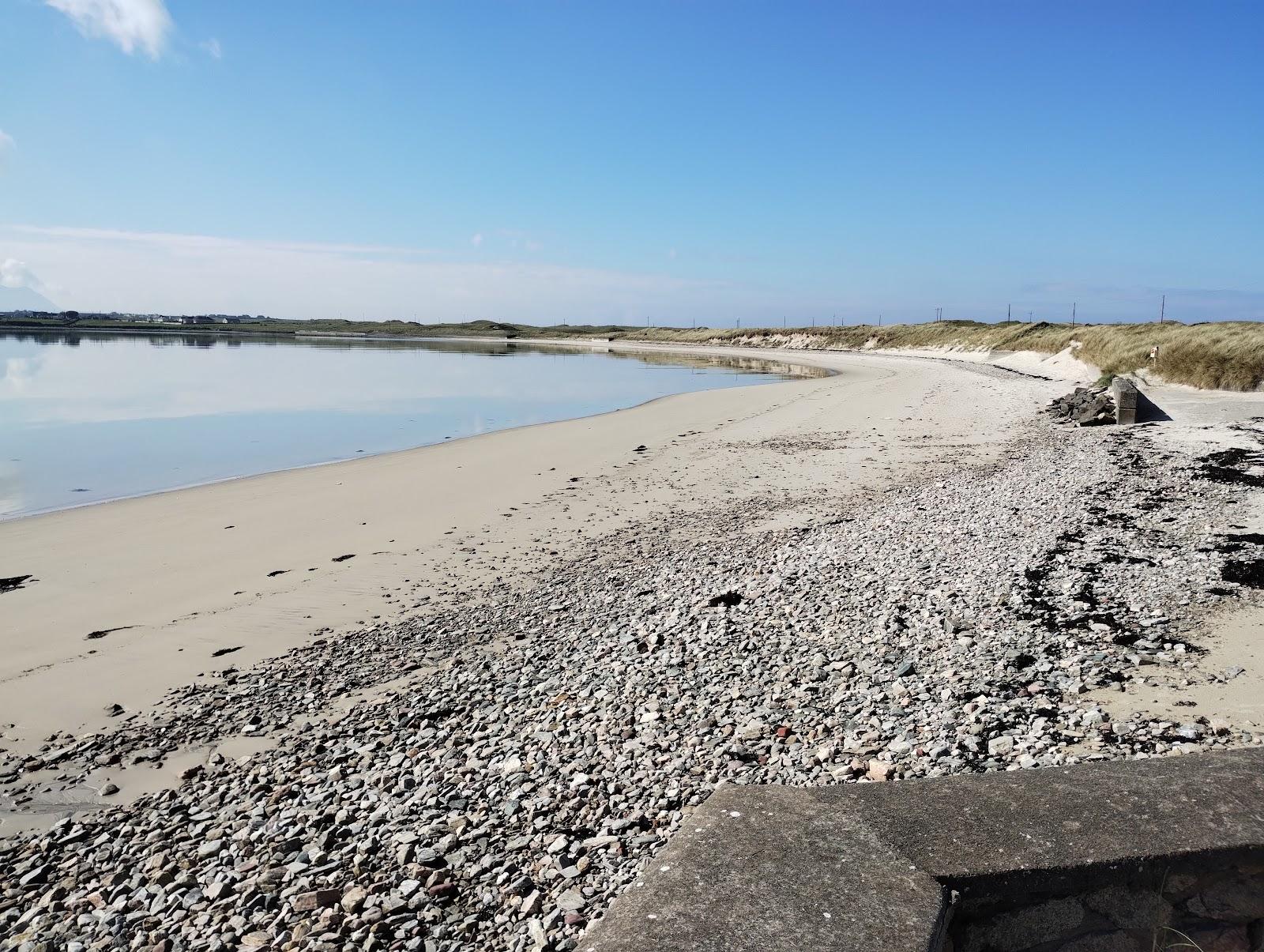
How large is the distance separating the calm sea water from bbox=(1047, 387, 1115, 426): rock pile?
17185mm

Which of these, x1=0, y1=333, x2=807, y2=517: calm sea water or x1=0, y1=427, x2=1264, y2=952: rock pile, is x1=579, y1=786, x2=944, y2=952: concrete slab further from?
x1=0, y1=333, x2=807, y2=517: calm sea water

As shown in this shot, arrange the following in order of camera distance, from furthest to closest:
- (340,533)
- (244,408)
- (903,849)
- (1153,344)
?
(244,408) → (1153,344) → (340,533) → (903,849)

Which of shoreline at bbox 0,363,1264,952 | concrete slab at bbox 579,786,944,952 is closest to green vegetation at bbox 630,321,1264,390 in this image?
shoreline at bbox 0,363,1264,952

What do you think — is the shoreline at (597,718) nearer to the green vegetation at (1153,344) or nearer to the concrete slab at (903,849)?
the concrete slab at (903,849)

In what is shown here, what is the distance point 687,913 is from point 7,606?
10.2 meters

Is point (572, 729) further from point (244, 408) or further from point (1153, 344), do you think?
point (1153, 344)

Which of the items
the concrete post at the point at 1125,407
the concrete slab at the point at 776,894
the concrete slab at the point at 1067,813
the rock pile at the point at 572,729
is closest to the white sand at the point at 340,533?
the rock pile at the point at 572,729

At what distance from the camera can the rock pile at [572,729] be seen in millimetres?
3986

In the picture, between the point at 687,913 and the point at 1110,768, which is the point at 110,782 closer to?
the point at 687,913

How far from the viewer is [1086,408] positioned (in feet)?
70.1

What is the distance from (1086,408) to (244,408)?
31779 mm

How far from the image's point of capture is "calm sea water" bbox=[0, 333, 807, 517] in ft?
63.7

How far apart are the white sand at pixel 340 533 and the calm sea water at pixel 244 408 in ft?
8.91

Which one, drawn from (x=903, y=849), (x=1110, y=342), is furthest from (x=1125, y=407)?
(x=903, y=849)
